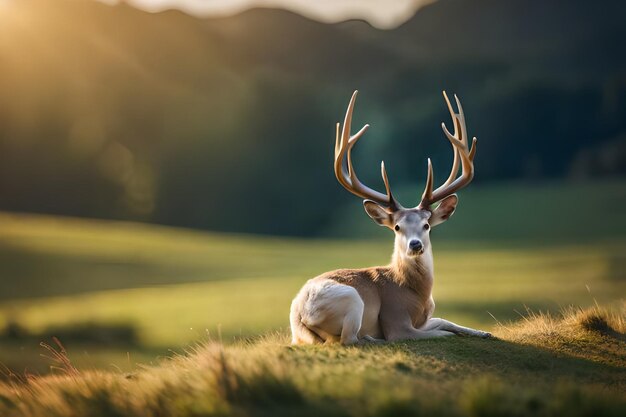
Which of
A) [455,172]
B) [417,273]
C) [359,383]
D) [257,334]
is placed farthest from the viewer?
[257,334]

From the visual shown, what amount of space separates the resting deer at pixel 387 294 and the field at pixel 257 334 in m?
0.54

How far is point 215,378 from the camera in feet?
26.1

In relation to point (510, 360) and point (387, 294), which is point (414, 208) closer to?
point (387, 294)

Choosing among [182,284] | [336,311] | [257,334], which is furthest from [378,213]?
[182,284]

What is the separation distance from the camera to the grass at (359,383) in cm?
719

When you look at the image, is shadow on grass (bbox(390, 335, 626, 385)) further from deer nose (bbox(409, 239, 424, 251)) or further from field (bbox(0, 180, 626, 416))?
deer nose (bbox(409, 239, 424, 251))

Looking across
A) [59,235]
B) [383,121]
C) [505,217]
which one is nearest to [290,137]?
[383,121]

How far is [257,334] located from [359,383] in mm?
6221

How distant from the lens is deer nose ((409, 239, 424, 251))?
1038 cm

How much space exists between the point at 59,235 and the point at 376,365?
43.7 metres

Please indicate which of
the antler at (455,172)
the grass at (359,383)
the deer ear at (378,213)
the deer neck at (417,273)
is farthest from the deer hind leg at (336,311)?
the antler at (455,172)

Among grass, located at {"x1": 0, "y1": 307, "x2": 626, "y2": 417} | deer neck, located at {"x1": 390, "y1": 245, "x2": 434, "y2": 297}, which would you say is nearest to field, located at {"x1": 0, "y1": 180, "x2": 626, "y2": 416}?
grass, located at {"x1": 0, "y1": 307, "x2": 626, "y2": 417}

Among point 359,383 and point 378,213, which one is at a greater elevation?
point 378,213

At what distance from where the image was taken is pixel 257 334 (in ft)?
44.6
